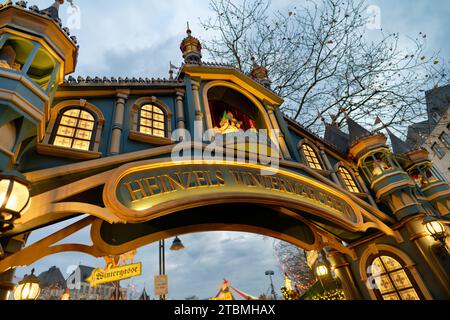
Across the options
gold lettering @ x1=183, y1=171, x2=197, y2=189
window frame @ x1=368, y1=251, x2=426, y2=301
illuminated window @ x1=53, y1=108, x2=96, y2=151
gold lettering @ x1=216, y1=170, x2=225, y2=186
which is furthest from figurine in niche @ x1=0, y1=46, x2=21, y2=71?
window frame @ x1=368, y1=251, x2=426, y2=301

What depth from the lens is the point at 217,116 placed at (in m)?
10.7

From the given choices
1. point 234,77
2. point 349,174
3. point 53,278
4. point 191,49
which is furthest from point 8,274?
point 53,278

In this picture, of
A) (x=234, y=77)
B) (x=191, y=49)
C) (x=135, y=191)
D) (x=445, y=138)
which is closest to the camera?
(x=135, y=191)

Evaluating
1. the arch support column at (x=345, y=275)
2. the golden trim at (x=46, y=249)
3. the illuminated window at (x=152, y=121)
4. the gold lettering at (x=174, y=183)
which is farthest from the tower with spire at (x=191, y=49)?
the arch support column at (x=345, y=275)

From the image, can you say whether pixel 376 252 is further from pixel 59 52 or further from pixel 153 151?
pixel 59 52

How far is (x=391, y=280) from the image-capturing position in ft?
29.3

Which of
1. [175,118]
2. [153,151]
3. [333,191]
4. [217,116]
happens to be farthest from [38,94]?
[333,191]

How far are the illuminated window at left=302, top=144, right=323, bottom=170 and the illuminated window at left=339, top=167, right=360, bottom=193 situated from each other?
1026 mm

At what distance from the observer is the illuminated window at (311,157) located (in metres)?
9.11

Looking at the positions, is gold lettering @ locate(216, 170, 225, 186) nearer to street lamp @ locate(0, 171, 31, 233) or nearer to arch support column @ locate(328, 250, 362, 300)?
street lamp @ locate(0, 171, 31, 233)

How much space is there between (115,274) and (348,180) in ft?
29.5

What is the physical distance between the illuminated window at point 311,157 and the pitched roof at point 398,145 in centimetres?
667

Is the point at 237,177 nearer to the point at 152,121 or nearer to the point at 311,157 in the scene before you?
the point at 152,121

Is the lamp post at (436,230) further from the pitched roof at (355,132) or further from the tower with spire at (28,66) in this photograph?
the tower with spire at (28,66)
